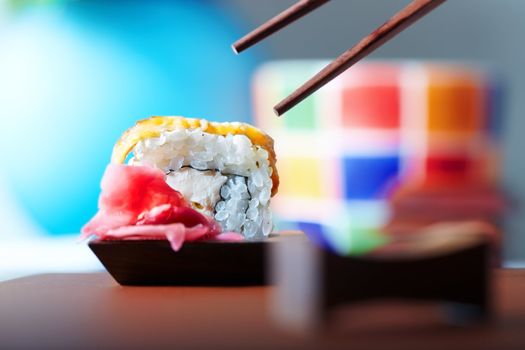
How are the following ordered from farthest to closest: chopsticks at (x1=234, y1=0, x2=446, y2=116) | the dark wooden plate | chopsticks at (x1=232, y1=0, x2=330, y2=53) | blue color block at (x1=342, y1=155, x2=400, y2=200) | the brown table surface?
blue color block at (x1=342, y1=155, x2=400, y2=200), the dark wooden plate, chopsticks at (x1=232, y1=0, x2=330, y2=53), chopsticks at (x1=234, y1=0, x2=446, y2=116), the brown table surface

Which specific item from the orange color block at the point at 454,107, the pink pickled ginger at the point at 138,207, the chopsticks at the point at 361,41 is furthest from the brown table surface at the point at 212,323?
the orange color block at the point at 454,107

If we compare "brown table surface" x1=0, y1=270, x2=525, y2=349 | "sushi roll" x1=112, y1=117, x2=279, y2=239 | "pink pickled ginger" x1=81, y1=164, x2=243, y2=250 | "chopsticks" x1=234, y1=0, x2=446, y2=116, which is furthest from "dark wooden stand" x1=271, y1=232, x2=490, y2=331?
"sushi roll" x1=112, y1=117, x2=279, y2=239

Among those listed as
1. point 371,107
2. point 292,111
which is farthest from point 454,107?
point 292,111

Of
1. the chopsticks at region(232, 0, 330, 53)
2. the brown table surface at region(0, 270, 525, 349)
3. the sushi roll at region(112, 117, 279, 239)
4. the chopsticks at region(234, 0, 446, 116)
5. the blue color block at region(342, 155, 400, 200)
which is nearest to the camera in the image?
the brown table surface at region(0, 270, 525, 349)

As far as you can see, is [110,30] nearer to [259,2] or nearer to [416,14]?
[259,2]

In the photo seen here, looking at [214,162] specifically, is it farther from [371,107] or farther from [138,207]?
[371,107]

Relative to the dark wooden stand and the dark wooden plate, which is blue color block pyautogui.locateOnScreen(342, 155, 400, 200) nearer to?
the dark wooden plate
